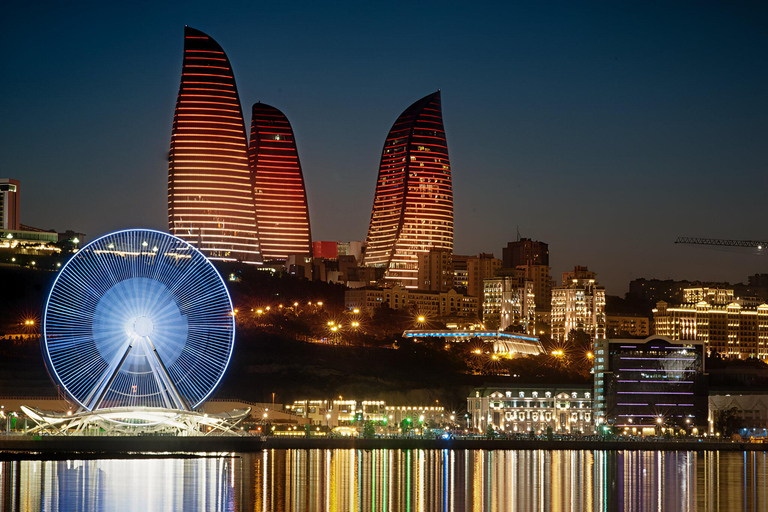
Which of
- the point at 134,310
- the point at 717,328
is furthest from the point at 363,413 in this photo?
the point at 717,328

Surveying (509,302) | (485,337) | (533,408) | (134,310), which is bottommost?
(533,408)

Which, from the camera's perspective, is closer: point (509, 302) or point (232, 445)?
point (232, 445)

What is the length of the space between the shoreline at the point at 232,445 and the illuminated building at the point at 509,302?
7763cm

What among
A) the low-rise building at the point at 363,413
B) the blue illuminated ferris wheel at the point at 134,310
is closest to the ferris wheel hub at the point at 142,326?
the blue illuminated ferris wheel at the point at 134,310

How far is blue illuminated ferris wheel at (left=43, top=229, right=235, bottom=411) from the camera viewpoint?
269 ft

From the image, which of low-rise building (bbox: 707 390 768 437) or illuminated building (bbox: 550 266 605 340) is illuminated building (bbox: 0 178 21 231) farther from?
low-rise building (bbox: 707 390 768 437)

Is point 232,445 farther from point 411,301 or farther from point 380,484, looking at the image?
point 411,301

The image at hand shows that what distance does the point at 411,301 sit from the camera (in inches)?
7613

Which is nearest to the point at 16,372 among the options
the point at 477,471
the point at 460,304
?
the point at 477,471

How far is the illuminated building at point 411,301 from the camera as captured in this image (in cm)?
18750

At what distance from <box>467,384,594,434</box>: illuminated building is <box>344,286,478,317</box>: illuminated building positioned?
5054cm

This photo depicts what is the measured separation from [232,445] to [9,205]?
363 feet

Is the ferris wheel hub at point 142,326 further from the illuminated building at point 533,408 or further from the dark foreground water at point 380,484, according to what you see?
the illuminated building at point 533,408

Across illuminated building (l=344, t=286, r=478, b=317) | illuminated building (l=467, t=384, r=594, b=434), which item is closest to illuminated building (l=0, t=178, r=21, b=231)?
illuminated building (l=344, t=286, r=478, b=317)
